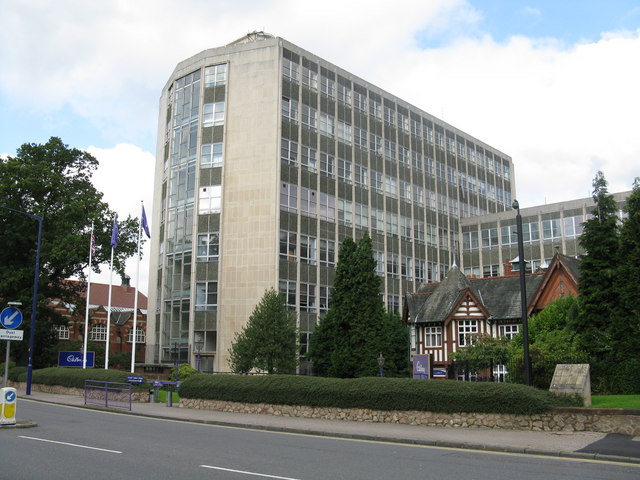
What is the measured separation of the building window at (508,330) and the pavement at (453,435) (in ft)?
77.7

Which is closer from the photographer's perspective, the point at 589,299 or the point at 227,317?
the point at 589,299

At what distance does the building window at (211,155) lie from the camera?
169 ft

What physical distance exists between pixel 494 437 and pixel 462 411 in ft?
8.26

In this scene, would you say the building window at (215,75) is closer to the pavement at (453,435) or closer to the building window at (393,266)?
the building window at (393,266)

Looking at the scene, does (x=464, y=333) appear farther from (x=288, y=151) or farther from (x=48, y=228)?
(x=48, y=228)

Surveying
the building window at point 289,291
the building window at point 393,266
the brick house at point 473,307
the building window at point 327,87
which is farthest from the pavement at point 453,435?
the building window at point 327,87

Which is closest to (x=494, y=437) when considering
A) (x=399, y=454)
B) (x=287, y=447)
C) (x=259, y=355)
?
(x=399, y=454)

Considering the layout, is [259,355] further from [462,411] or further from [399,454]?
[399,454]

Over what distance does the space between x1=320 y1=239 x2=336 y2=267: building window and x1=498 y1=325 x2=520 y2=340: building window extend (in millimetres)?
17247

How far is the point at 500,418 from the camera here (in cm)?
1747

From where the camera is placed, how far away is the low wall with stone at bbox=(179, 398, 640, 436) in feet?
51.5

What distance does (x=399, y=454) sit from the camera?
13.2 metres

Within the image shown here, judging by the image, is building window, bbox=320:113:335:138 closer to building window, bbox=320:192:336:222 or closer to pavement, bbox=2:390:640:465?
building window, bbox=320:192:336:222

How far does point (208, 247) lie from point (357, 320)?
65.1 ft
